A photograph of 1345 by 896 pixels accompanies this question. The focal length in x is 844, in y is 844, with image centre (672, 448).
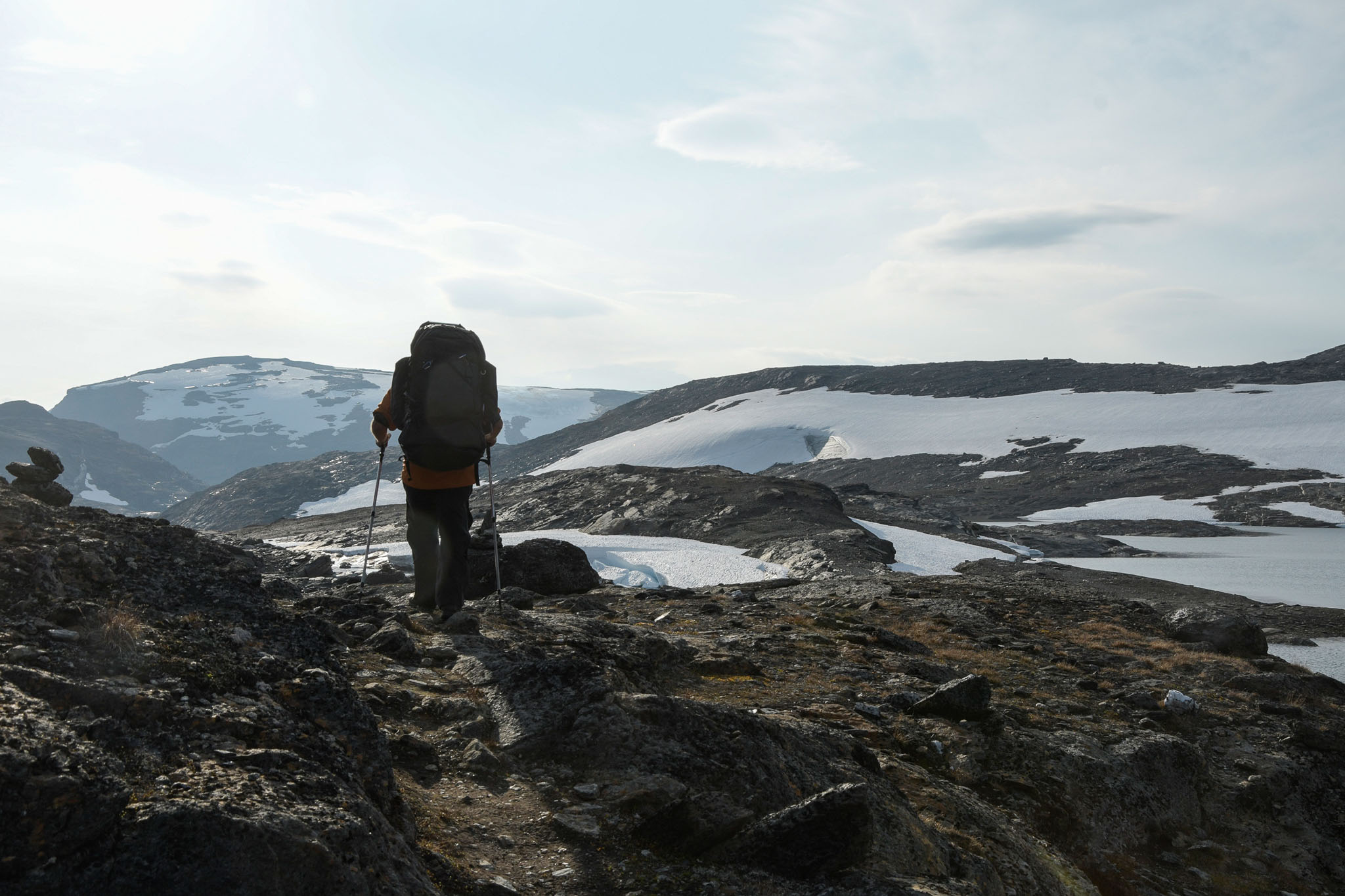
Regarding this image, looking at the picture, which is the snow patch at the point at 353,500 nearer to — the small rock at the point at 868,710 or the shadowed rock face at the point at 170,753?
the small rock at the point at 868,710

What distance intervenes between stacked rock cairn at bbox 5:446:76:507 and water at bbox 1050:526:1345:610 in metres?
29.4

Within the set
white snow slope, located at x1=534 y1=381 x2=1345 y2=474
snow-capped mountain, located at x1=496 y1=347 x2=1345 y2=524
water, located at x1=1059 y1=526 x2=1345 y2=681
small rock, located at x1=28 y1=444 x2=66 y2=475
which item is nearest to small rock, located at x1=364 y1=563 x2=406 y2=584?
small rock, located at x1=28 y1=444 x2=66 y2=475

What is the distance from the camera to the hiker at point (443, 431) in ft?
26.0

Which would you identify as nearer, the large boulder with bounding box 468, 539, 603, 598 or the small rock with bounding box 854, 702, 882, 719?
the small rock with bounding box 854, 702, 882, 719

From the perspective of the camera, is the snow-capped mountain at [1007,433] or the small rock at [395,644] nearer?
the small rock at [395,644]

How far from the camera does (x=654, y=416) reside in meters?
127

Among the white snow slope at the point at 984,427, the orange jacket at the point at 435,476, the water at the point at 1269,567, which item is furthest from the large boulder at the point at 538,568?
the white snow slope at the point at 984,427

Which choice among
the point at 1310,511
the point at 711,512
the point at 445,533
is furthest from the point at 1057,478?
the point at 445,533

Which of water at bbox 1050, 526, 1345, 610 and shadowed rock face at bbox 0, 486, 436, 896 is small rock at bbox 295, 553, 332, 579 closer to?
shadowed rock face at bbox 0, 486, 436, 896

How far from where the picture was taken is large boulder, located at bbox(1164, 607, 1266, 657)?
547 inches

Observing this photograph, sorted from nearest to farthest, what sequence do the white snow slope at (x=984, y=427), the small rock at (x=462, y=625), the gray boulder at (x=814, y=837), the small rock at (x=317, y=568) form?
1. the gray boulder at (x=814, y=837)
2. the small rock at (x=462, y=625)
3. the small rock at (x=317, y=568)
4. the white snow slope at (x=984, y=427)

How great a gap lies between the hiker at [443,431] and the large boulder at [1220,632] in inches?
490

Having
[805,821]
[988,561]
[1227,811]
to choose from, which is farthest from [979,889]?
[988,561]

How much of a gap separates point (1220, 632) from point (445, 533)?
1290 cm
